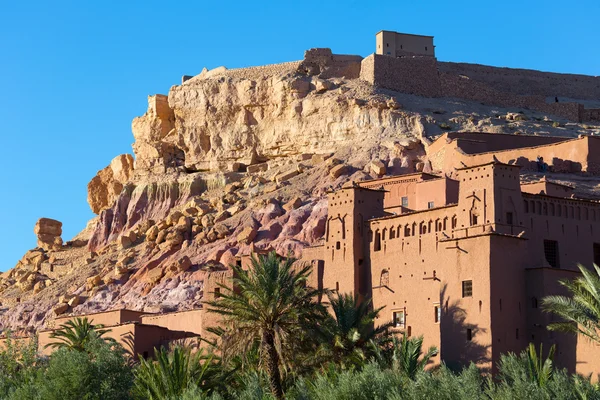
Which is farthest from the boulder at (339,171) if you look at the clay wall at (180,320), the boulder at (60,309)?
the clay wall at (180,320)

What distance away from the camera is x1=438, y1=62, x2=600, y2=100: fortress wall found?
238 feet

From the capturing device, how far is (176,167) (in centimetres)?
7062

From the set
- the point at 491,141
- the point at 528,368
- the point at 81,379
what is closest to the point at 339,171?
the point at 491,141

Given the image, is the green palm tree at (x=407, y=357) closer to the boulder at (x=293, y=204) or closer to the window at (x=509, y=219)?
the window at (x=509, y=219)

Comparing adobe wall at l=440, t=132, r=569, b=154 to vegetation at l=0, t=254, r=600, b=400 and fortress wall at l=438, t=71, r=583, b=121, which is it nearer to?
fortress wall at l=438, t=71, r=583, b=121

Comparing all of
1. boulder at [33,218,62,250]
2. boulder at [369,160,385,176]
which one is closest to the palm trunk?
boulder at [369,160,385,176]

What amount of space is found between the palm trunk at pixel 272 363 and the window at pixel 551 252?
31.5 feet

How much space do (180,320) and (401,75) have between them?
2583 centimetres

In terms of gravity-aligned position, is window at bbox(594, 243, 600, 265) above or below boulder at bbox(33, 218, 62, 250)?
below

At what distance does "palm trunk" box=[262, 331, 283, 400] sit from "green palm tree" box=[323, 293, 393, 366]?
1.41 m

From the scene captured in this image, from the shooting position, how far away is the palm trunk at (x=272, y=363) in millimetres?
34469

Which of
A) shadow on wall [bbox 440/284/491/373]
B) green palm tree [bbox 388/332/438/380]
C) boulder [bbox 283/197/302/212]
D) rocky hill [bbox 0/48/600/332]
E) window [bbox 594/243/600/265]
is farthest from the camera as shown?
boulder [bbox 283/197/302/212]

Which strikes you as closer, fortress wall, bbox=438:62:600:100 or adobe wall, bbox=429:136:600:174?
adobe wall, bbox=429:136:600:174

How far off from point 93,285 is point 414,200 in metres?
17.9
